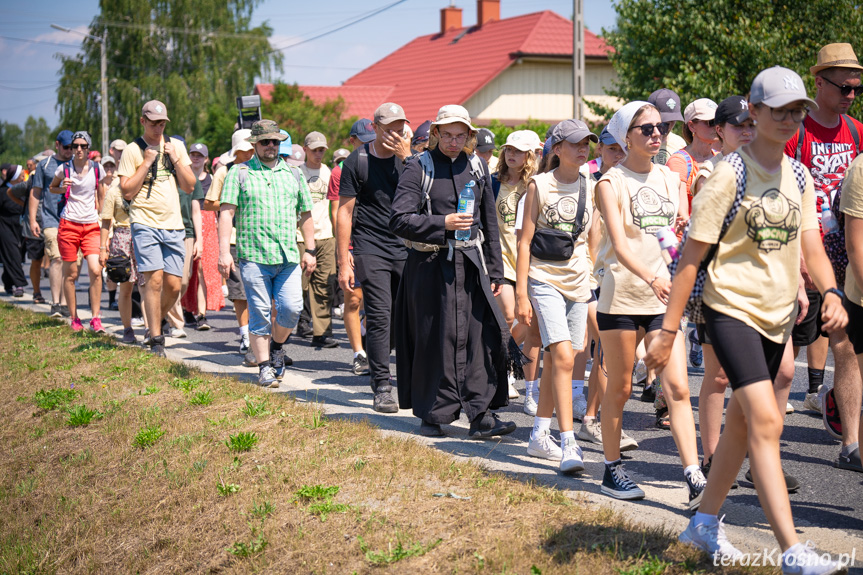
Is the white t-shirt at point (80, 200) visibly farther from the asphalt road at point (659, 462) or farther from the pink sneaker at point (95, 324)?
the asphalt road at point (659, 462)

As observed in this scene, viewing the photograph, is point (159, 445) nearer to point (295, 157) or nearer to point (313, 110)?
point (295, 157)

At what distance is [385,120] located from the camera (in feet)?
24.8

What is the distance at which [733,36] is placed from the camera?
20.0 m

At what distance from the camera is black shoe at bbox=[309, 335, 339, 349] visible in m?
10.8

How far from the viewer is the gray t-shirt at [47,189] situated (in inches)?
505

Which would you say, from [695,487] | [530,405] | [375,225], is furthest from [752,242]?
[375,225]

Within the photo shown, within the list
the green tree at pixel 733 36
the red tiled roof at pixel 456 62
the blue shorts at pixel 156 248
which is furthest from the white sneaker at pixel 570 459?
the red tiled roof at pixel 456 62

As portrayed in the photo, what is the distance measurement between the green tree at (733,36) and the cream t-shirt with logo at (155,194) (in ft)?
44.7

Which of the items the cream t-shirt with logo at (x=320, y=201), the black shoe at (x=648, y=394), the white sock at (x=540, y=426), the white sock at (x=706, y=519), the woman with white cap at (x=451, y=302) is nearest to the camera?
the white sock at (x=706, y=519)

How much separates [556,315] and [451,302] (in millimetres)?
831

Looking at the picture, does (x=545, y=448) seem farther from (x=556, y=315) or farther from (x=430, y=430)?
(x=430, y=430)

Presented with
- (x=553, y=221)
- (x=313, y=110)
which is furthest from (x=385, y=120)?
(x=313, y=110)

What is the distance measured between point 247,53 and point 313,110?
2144 cm

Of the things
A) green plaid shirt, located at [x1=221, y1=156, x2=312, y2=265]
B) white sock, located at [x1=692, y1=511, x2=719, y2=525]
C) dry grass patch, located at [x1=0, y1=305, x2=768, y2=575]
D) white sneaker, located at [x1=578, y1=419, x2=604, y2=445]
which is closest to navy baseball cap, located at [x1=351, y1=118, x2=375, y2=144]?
green plaid shirt, located at [x1=221, y1=156, x2=312, y2=265]
